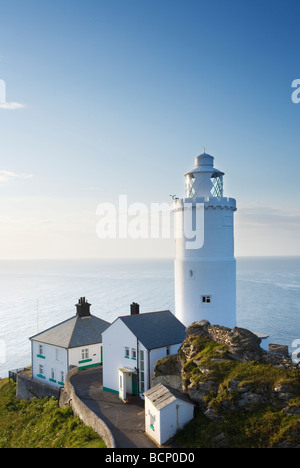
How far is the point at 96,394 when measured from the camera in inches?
841

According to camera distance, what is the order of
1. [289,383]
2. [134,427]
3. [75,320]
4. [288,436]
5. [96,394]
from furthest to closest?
[75,320], [96,394], [134,427], [289,383], [288,436]

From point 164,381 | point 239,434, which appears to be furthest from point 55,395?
point 239,434

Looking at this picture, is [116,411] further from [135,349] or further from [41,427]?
[41,427]

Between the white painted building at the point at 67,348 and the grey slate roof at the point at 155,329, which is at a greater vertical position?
the grey slate roof at the point at 155,329

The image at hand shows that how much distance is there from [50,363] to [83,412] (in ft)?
35.0

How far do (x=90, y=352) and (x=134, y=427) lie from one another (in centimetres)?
1235

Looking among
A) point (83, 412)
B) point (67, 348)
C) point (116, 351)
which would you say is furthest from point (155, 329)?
point (67, 348)

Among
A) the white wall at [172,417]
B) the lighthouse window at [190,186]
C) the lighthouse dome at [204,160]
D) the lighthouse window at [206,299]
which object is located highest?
the lighthouse dome at [204,160]

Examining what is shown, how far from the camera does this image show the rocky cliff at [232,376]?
1388cm

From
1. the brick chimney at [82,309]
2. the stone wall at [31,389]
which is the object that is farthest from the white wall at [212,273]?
the stone wall at [31,389]

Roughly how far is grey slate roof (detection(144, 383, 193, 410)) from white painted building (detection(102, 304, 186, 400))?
3.21 meters

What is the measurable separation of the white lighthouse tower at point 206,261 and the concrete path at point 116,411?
677 centimetres

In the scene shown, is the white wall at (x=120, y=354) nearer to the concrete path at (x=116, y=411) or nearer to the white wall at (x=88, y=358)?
the concrete path at (x=116, y=411)
